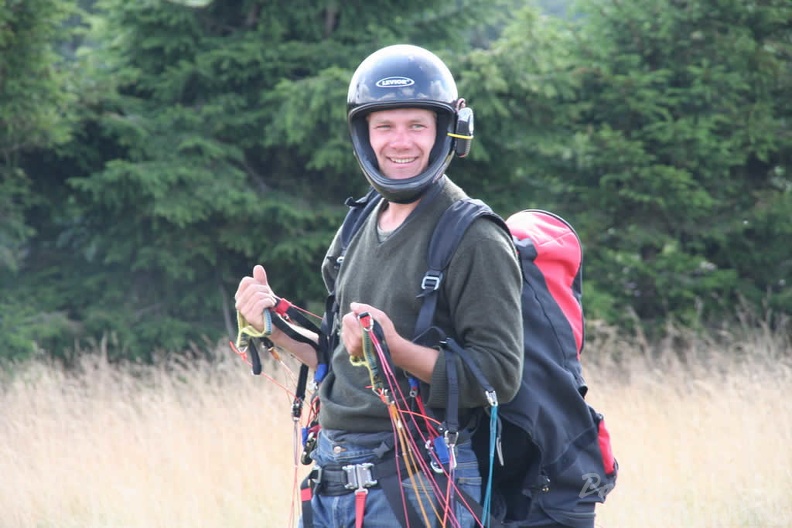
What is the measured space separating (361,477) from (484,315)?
565mm

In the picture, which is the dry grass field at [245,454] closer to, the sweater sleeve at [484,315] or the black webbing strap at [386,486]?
the black webbing strap at [386,486]

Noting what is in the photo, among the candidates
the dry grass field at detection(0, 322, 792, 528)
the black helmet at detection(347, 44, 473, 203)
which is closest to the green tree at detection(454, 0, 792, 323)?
the dry grass field at detection(0, 322, 792, 528)

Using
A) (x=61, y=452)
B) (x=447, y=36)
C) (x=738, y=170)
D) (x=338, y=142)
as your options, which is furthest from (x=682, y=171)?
(x=61, y=452)

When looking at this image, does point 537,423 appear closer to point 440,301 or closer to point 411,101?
point 440,301

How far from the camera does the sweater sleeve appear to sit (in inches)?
92.4

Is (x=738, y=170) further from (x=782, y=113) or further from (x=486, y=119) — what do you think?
(x=486, y=119)

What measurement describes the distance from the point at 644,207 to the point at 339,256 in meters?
7.61

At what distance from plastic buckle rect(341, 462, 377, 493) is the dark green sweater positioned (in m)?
0.10

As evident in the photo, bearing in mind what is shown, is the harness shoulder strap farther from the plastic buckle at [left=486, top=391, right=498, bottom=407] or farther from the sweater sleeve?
the plastic buckle at [left=486, top=391, right=498, bottom=407]

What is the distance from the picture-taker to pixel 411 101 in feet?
8.50

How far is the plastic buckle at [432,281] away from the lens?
7.82 feet

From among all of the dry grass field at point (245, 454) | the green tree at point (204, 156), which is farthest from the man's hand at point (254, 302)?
the green tree at point (204, 156)

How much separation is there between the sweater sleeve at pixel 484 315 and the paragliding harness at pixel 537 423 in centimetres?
5

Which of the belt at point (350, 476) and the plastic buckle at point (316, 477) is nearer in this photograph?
the belt at point (350, 476)
